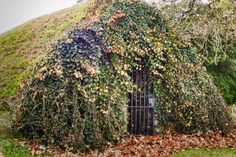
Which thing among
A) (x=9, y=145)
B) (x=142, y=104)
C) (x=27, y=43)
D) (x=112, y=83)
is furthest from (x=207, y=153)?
(x=27, y=43)

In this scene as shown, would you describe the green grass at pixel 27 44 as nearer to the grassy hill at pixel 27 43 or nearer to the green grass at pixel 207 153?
the grassy hill at pixel 27 43

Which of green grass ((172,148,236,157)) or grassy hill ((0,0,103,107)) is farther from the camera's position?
grassy hill ((0,0,103,107))

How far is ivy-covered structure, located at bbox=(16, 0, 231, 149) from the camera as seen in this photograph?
10469 mm

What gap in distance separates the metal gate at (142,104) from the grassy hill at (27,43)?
3322 mm

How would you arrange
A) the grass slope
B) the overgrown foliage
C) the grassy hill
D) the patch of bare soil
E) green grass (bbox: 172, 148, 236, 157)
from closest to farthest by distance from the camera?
the patch of bare soil < green grass (bbox: 172, 148, 236, 157) < the grass slope < the overgrown foliage < the grassy hill

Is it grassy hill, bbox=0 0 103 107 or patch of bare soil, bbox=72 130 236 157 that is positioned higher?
grassy hill, bbox=0 0 103 107

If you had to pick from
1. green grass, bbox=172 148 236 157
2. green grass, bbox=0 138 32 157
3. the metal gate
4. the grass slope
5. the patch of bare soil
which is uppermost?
the grass slope

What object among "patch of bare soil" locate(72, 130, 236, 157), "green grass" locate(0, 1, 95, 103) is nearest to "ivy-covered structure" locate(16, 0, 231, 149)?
"patch of bare soil" locate(72, 130, 236, 157)

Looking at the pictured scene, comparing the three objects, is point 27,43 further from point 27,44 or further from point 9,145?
point 9,145

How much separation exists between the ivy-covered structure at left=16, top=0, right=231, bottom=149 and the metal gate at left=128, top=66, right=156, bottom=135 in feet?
0.77

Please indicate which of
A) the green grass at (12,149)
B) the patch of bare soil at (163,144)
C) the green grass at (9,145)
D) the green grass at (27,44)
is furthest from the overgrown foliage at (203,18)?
the green grass at (12,149)

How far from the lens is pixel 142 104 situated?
12523mm

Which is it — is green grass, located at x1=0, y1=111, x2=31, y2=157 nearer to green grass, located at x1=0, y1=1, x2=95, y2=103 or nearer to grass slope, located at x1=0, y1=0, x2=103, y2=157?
grass slope, located at x1=0, y1=0, x2=103, y2=157

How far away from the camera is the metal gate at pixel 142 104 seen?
12438 mm
